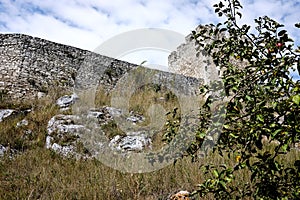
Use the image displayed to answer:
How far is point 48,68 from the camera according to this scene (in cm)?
1276

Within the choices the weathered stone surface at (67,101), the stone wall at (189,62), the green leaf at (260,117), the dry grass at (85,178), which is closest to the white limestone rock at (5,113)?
the weathered stone surface at (67,101)

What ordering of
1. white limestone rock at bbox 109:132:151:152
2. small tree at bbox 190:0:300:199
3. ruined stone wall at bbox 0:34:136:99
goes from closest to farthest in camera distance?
small tree at bbox 190:0:300:199 → white limestone rock at bbox 109:132:151:152 → ruined stone wall at bbox 0:34:136:99

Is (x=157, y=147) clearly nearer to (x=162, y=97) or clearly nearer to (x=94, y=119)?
(x=94, y=119)

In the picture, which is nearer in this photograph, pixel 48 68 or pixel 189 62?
pixel 48 68

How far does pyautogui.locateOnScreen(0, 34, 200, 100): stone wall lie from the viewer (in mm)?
11938

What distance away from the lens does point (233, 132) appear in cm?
155

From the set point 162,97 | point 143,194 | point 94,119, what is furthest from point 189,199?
point 162,97

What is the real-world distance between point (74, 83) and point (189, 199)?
1115 centimetres

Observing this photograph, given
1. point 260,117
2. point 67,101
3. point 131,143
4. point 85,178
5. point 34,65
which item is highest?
point 34,65

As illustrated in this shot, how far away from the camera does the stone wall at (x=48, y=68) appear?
11938mm

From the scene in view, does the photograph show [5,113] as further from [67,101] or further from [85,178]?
[85,178]

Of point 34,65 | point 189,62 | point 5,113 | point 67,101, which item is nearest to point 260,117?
point 5,113

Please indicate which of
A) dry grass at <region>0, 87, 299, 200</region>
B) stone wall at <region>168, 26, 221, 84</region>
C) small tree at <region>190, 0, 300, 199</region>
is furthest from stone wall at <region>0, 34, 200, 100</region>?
small tree at <region>190, 0, 300, 199</region>

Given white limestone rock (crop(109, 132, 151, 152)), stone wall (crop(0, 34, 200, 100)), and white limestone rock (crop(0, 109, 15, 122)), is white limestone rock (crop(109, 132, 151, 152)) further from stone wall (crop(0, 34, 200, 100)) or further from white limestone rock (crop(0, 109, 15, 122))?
stone wall (crop(0, 34, 200, 100))
